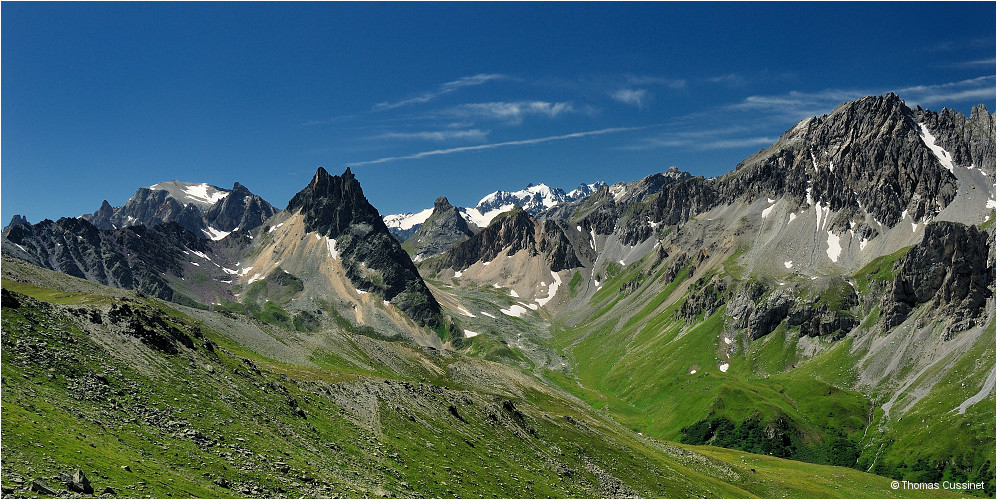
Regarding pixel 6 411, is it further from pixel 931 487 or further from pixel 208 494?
pixel 931 487

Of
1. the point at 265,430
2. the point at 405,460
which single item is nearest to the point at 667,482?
the point at 405,460

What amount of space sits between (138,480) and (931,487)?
170 m

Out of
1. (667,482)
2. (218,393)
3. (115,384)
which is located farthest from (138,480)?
(667,482)

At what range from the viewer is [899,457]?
6772 inches

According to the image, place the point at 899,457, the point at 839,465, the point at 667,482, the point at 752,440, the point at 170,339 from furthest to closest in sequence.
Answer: the point at 752,440
the point at 839,465
the point at 899,457
the point at 667,482
the point at 170,339

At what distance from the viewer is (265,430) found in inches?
2815

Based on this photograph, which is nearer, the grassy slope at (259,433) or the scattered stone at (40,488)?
the scattered stone at (40,488)

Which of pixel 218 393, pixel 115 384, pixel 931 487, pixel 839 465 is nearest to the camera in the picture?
pixel 115 384

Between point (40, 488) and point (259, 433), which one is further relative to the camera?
point (259, 433)

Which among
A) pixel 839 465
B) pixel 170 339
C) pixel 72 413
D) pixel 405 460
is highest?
pixel 170 339

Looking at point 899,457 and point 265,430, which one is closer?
point 265,430

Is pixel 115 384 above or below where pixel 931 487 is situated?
above

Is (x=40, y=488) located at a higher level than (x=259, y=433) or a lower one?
higher

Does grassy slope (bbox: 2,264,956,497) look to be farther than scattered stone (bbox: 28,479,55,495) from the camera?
Yes
